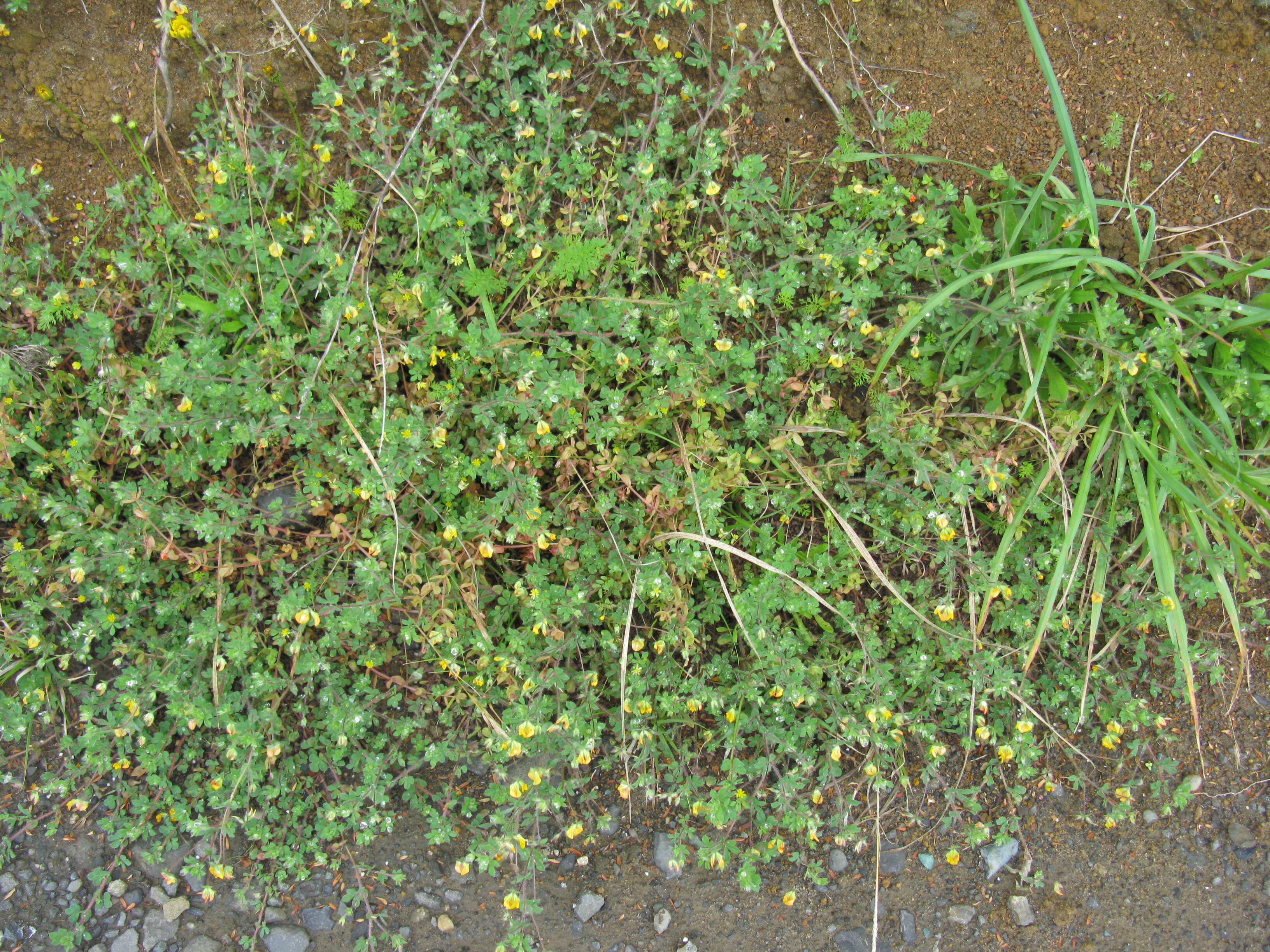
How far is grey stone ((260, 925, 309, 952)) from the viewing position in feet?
9.94

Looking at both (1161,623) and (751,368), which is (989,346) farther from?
(1161,623)

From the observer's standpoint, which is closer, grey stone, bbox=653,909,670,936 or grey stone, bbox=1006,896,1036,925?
grey stone, bbox=653,909,670,936

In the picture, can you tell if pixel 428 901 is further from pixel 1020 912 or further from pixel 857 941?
pixel 1020 912

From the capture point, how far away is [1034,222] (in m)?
3.26

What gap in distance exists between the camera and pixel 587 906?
3.10 metres

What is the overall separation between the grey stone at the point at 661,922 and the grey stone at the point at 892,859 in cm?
87

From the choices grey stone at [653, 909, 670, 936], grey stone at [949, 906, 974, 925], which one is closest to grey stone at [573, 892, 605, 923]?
grey stone at [653, 909, 670, 936]

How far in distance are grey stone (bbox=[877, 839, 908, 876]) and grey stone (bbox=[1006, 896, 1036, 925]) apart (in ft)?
1.51

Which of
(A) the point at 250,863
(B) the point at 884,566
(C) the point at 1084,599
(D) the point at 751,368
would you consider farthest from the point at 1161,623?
(A) the point at 250,863

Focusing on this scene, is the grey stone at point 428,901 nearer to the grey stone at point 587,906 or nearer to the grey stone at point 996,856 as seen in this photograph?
the grey stone at point 587,906

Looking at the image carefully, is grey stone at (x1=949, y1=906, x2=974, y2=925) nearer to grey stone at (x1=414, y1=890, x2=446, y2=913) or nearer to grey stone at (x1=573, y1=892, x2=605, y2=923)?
grey stone at (x1=573, y1=892, x2=605, y2=923)

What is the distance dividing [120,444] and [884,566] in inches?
115

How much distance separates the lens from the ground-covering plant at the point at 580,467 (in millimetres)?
2846

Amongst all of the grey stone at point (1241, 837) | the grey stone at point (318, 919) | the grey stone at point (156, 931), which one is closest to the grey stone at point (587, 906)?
the grey stone at point (318, 919)
